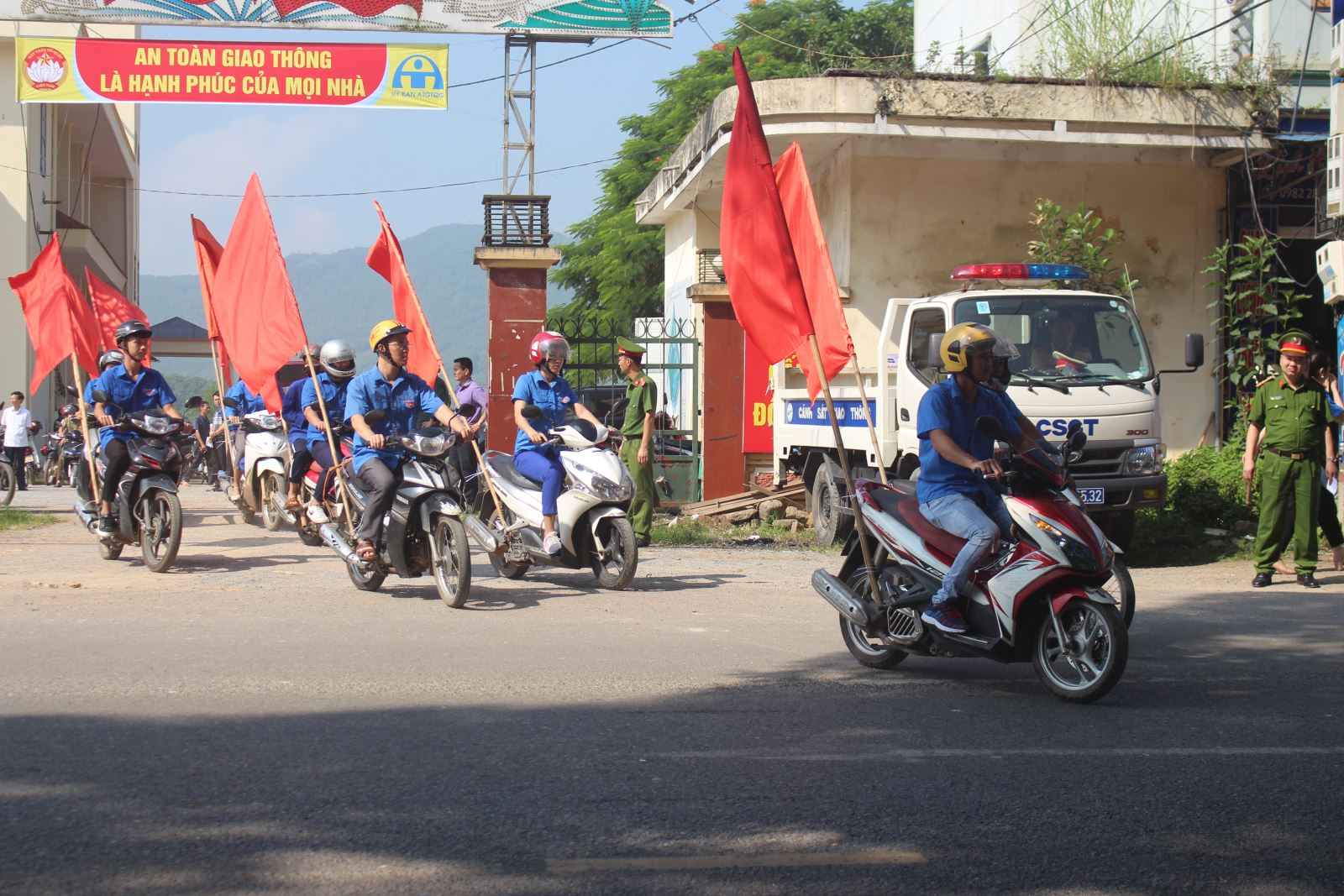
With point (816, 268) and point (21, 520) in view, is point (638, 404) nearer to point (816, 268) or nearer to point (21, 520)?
point (816, 268)

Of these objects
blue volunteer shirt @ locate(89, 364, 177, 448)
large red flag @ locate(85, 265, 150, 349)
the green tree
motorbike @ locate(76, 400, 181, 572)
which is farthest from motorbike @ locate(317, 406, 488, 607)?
the green tree

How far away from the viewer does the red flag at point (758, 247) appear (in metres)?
7.48

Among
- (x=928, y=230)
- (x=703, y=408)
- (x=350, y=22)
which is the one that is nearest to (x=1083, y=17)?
(x=928, y=230)

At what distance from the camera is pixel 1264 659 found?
7.13 m

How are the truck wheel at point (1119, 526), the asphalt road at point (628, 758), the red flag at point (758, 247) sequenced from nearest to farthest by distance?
the asphalt road at point (628, 758) < the red flag at point (758, 247) < the truck wheel at point (1119, 526)

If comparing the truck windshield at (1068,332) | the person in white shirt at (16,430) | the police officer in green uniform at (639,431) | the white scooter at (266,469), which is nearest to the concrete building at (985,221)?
the police officer in green uniform at (639,431)

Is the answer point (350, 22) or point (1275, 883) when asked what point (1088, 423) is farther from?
point (350, 22)

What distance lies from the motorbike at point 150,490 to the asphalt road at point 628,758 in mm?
1677

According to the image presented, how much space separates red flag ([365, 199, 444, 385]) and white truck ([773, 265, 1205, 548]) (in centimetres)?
369

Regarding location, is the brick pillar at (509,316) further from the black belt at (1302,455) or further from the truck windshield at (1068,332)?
the black belt at (1302,455)

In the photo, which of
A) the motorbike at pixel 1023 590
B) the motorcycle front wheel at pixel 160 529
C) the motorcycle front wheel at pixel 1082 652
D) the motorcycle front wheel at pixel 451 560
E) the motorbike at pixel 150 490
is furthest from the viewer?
the motorbike at pixel 150 490

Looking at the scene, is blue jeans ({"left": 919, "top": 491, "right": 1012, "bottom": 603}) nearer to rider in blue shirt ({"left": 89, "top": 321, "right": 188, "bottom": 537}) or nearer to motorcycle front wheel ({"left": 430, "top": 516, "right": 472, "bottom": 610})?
motorcycle front wheel ({"left": 430, "top": 516, "right": 472, "bottom": 610})

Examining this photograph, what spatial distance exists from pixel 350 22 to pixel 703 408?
8642 millimetres

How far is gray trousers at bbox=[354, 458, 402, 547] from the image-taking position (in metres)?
8.81
